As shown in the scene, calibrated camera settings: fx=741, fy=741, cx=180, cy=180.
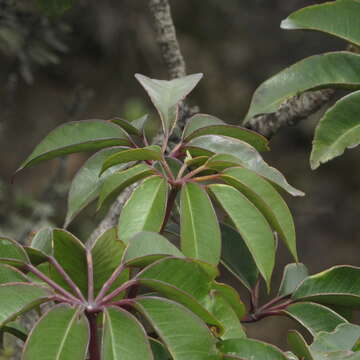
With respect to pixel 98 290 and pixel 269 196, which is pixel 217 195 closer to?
pixel 269 196

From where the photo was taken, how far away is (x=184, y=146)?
0.92 meters

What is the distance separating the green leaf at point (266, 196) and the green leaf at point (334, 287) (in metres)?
0.12

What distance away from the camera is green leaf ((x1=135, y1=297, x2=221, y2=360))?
0.74 meters

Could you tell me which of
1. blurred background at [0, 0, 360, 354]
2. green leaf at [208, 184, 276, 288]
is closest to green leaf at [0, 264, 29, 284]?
green leaf at [208, 184, 276, 288]

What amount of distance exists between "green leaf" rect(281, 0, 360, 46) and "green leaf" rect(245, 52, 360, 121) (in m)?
0.03

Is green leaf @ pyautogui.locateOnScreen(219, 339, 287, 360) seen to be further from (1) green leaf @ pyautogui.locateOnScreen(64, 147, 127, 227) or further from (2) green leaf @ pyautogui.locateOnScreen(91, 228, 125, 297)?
(1) green leaf @ pyautogui.locateOnScreen(64, 147, 127, 227)

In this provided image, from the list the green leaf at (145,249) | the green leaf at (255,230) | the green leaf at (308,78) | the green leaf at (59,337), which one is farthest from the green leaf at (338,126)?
the green leaf at (59,337)

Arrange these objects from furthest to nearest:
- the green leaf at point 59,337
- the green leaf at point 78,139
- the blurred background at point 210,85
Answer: the blurred background at point 210,85 < the green leaf at point 78,139 < the green leaf at point 59,337

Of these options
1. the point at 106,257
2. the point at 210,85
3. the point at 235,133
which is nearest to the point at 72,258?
the point at 106,257

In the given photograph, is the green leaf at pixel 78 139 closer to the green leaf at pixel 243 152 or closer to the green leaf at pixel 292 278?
the green leaf at pixel 243 152

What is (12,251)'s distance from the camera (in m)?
0.80

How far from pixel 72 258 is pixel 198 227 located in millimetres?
151

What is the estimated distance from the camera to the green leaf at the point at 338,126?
36.8 inches

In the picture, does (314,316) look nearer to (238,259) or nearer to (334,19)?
(238,259)
